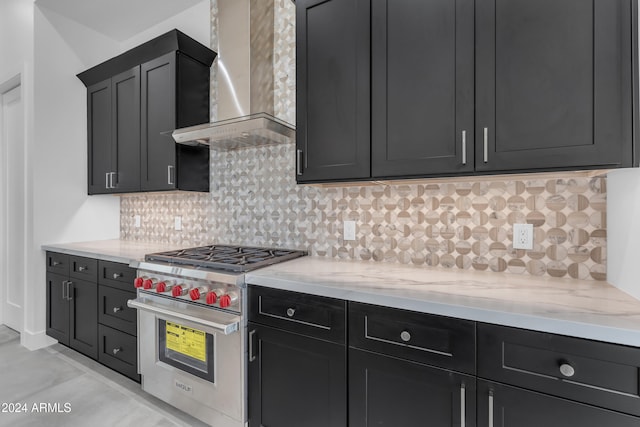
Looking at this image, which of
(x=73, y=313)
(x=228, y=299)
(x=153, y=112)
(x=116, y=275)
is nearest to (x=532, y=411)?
(x=228, y=299)

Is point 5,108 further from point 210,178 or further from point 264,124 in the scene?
point 264,124

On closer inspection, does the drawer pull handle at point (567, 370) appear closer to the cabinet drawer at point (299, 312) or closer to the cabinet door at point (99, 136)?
the cabinet drawer at point (299, 312)

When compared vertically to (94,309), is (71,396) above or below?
below

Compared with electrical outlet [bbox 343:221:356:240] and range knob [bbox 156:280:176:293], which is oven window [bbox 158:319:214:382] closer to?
range knob [bbox 156:280:176:293]

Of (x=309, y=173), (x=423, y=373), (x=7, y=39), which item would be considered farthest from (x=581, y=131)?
(x=7, y=39)

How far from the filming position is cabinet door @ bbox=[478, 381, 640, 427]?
36.4 inches

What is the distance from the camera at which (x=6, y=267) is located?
11.0 feet

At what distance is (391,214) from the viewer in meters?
1.88

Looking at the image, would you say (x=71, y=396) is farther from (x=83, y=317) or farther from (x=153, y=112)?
(x=153, y=112)

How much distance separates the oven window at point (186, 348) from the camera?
1.74 m

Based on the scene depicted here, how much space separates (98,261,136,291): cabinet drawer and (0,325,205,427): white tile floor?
2.34 feet

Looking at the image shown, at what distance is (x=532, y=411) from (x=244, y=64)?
239cm

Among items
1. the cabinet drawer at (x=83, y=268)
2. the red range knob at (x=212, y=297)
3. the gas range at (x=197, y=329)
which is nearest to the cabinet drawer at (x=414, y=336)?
the gas range at (x=197, y=329)

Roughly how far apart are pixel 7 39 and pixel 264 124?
330cm
